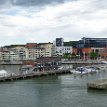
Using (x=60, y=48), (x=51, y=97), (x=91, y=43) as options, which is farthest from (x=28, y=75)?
(x=60, y=48)

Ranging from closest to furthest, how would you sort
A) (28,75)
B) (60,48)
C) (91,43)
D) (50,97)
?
(50,97), (28,75), (91,43), (60,48)

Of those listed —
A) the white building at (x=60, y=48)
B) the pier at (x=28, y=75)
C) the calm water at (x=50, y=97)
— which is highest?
the white building at (x=60, y=48)

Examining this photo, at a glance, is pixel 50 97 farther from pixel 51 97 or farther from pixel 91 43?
pixel 91 43

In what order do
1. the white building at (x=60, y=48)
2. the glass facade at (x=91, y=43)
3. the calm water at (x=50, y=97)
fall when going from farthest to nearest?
the white building at (x=60, y=48), the glass facade at (x=91, y=43), the calm water at (x=50, y=97)

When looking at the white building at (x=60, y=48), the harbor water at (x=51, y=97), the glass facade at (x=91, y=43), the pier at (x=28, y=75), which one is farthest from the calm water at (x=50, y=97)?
the white building at (x=60, y=48)

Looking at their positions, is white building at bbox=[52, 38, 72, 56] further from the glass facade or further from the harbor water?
the harbor water

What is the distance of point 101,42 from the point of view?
452 ft

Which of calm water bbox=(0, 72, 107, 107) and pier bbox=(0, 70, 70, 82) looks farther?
pier bbox=(0, 70, 70, 82)

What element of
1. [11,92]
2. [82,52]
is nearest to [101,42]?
[82,52]

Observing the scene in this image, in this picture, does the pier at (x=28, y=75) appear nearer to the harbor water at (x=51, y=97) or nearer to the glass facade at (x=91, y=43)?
the harbor water at (x=51, y=97)

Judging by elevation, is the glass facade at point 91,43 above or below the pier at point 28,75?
above

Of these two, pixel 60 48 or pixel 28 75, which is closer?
pixel 28 75

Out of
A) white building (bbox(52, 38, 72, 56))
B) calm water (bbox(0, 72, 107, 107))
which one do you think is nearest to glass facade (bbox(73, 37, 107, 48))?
white building (bbox(52, 38, 72, 56))

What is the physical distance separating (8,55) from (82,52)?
80.4 ft
